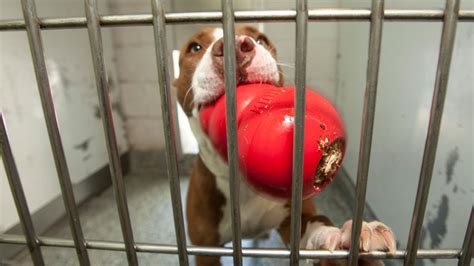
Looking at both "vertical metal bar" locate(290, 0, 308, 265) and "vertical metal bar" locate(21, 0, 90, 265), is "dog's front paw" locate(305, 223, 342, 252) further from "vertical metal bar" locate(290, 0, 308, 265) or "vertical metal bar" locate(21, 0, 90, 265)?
"vertical metal bar" locate(21, 0, 90, 265)

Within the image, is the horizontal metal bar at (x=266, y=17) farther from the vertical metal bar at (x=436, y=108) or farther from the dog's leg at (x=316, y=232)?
the dog's leg at (x=316, y=232)

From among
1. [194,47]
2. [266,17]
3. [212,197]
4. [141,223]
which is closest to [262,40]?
[194,47]

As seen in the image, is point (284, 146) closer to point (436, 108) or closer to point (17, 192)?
point (436, 108)

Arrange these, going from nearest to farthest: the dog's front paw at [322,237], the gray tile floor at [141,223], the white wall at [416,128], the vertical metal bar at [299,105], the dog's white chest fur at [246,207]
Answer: the vertical metal bar at [299,105] → the dog's front paw at [322,237] → the white wall at [416,128] → the dog's white chest fur at [246,207] → the gray tile floor at [141,223]

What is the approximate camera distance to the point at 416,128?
102cm

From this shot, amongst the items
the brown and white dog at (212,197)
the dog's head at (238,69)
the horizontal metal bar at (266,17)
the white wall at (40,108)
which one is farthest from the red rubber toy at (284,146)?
the white wall at (40,108)

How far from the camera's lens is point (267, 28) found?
1771 millimetres

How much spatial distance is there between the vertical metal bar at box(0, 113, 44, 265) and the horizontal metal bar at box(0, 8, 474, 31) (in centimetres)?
18

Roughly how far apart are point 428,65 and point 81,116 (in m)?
1.40

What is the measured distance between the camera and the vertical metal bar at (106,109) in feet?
1.45

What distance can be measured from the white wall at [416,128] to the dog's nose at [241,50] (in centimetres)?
43

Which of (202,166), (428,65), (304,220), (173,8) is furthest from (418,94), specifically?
(173,8)

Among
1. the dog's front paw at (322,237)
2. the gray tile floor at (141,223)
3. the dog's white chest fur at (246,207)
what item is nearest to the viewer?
the dog's front paw at (322,237)

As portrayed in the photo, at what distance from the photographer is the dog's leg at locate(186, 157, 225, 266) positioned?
3.40 ft
